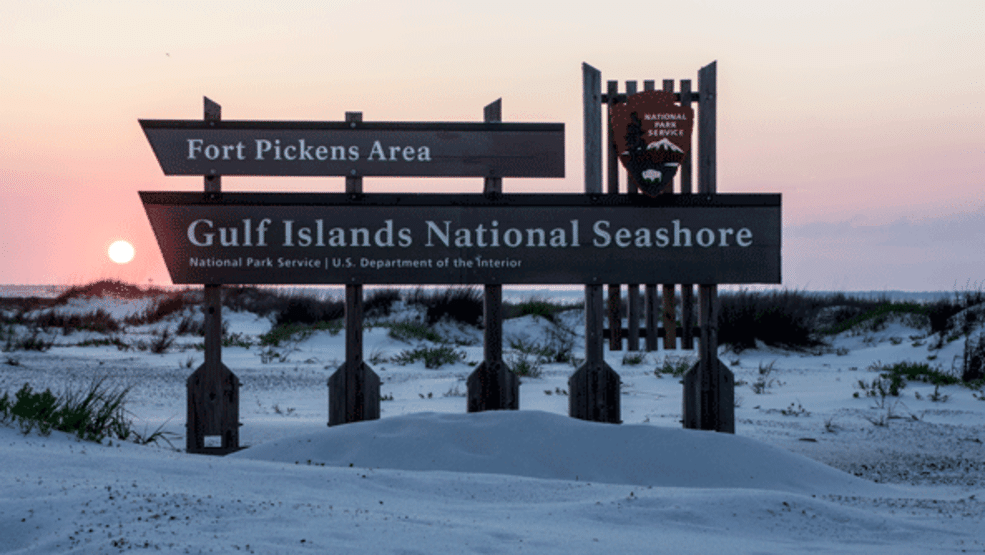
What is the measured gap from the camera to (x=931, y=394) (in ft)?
30.4

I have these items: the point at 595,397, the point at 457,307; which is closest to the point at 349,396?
the point at 595,397

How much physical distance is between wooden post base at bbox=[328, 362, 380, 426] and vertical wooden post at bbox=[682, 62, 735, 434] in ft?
9.10

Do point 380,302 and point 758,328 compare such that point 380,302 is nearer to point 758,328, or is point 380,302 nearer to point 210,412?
point 758,328

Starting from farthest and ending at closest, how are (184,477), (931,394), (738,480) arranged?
1. (931,394)
2. (738,480)
3. (184,477)

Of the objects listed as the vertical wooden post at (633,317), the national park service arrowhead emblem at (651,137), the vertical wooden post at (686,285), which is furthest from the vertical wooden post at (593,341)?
the vertical wooden post at (686,285)

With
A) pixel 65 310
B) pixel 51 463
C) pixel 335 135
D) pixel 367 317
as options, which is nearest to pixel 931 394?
pixel 335 135

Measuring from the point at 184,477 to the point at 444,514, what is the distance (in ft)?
4.82

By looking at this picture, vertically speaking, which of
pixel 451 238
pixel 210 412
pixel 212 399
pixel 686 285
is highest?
pixel 451 238

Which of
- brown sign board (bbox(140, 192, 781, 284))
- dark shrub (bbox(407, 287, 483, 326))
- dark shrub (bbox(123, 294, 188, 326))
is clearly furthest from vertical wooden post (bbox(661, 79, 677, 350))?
dark shrub (bbox(123, 294, 188, 326))

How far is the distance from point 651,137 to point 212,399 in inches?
172

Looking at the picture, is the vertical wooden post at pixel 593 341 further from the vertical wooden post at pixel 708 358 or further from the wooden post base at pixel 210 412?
the wooden post base at pixel 210 412

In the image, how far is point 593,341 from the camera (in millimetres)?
6426

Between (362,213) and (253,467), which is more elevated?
(362,213)

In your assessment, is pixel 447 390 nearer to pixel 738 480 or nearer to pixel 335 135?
pixel 335 135
